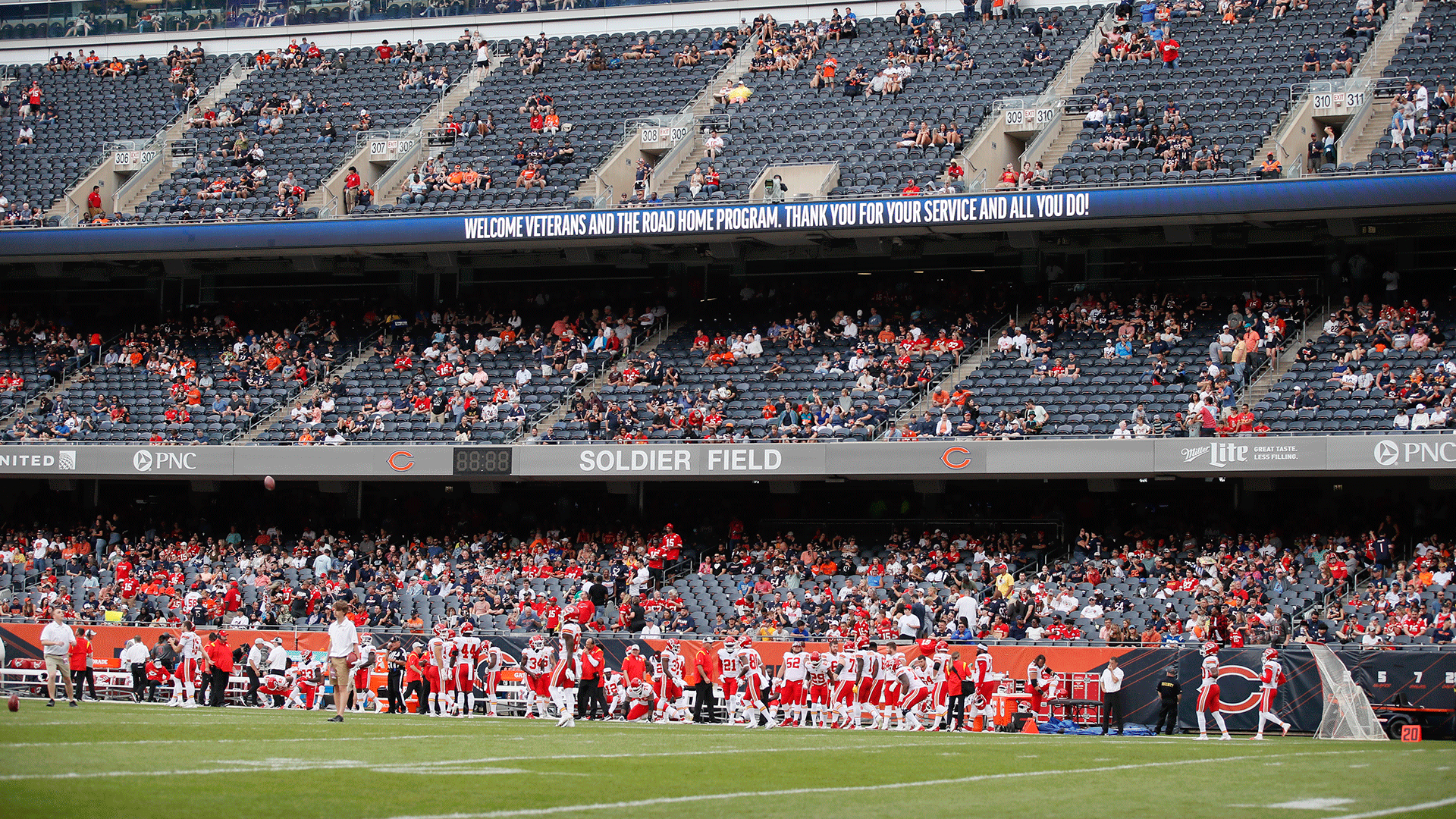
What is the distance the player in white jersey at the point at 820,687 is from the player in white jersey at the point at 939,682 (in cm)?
125

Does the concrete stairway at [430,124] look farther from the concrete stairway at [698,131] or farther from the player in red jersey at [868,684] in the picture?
the player in red jersey at [868,684]

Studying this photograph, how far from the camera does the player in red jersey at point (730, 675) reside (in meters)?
21.4

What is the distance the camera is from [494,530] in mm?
31125

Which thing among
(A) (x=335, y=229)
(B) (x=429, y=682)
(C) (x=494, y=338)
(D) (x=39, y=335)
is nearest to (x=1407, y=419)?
(B) (x=429, y=682)

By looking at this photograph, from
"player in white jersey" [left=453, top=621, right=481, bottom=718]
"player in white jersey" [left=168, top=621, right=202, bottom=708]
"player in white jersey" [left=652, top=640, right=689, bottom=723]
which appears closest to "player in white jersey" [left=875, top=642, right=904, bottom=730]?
"player in white jersey" [left=652, top=640, right=689, bottom=723]

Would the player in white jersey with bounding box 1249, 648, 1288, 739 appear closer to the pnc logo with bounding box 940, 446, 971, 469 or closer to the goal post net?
the goal post net

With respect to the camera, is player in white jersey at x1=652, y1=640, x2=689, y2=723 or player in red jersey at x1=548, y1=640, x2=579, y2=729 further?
player in white jersey at x1=652, y1=640, x2=689, y2=723

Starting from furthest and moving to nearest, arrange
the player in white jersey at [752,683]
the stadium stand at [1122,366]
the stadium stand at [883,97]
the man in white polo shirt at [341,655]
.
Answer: the stadium stand at [883,97]
the stadium stand at [1122,366]
the player in white jersey at [752,683]
the man in white polo shirt at [341,655]

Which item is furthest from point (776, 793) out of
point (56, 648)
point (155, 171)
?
point (155, 171)

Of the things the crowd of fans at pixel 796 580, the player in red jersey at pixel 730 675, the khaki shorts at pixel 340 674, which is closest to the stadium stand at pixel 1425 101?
the crowd of fans at pixel 796 580

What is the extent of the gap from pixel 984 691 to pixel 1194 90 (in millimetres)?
14620

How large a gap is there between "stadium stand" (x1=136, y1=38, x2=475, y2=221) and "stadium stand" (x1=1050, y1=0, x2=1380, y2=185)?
48.0 feet

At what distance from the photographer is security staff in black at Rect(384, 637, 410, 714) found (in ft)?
72.8

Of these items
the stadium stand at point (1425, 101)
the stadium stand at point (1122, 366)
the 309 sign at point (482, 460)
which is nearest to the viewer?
the stadium stand at point (1122, 366)
